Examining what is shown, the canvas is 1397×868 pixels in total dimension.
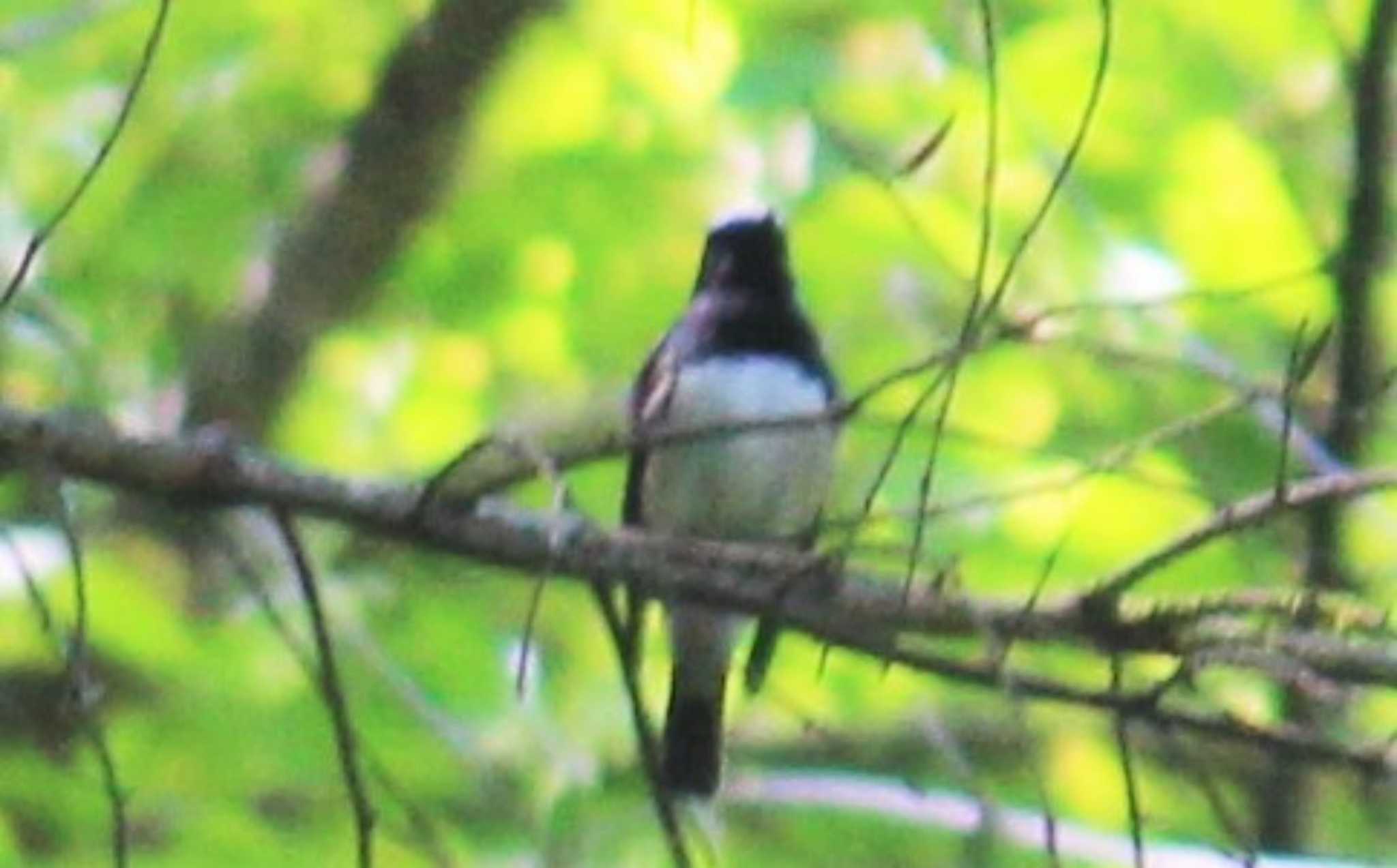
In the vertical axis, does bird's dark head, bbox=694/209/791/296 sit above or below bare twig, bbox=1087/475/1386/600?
above

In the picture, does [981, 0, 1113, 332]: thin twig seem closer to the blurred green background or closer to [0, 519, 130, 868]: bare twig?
the blurred green background

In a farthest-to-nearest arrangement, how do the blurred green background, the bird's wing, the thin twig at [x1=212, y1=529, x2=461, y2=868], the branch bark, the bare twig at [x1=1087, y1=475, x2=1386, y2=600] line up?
the branch bark, the bird's wing, the blurred green background, the thin twig at [x1=212, y1=529, x2=461, y2=868], the bare twig at [x1=1087, y1=475, x2=1386, y2=600]

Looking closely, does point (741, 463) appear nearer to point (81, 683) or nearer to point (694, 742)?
point (694, 742)

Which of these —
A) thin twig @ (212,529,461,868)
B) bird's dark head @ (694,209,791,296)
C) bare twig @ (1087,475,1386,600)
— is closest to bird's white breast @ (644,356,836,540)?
bird's dark head @ (694,209,791,296)

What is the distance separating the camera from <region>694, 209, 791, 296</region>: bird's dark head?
3.42 meters

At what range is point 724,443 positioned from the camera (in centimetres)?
330

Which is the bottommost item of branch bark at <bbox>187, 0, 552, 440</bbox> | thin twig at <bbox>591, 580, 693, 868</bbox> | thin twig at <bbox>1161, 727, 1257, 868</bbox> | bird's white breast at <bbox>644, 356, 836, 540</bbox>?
thin twig at <bbox>1161, 727, 1257, 868</bbox>

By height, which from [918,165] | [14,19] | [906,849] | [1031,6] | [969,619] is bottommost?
[906,849]

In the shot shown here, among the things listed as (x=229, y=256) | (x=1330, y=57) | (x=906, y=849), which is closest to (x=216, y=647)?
(x=906, y=849)

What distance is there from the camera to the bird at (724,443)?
127 inches

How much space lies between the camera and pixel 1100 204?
3578mm

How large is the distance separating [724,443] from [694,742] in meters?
0.34

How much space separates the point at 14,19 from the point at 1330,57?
5.04 ft

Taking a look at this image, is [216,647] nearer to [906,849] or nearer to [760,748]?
[906,849]
